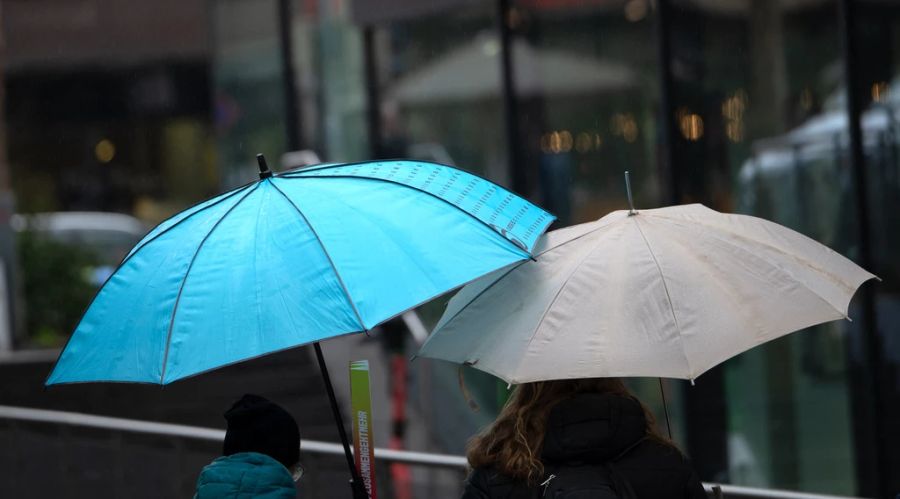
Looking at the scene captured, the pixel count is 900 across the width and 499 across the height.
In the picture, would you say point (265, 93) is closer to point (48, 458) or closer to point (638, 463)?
point (48, 458)

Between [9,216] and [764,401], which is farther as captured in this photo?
[9,216]

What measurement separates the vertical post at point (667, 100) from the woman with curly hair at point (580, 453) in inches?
232

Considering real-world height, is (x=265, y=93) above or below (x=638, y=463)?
above

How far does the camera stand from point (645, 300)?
Result: 314cm

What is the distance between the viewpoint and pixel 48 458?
6980 millimetres

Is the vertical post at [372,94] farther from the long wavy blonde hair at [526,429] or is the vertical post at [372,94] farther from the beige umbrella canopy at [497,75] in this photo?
the long wavy blonde hair at [526,429]

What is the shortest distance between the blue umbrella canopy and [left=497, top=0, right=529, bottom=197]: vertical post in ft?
21.3

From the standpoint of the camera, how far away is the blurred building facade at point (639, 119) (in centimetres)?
806

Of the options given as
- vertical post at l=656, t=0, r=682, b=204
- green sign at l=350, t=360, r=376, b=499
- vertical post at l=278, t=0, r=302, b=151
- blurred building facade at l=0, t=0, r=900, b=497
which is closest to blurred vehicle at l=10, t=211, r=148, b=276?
blurred building facade at l=0, t=0, r=900, b=497

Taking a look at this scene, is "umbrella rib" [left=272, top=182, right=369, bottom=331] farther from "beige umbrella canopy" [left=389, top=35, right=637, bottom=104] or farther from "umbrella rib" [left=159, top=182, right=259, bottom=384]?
"beige umbrella canopy" [left=389, top=35, right=637, bottom=104]

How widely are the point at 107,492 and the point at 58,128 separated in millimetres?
7625

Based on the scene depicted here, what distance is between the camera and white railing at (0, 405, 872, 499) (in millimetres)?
4590

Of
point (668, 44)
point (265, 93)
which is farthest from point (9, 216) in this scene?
point (668, 44)

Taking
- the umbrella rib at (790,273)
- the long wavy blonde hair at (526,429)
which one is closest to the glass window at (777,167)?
the umbrella rib at (790,273)
